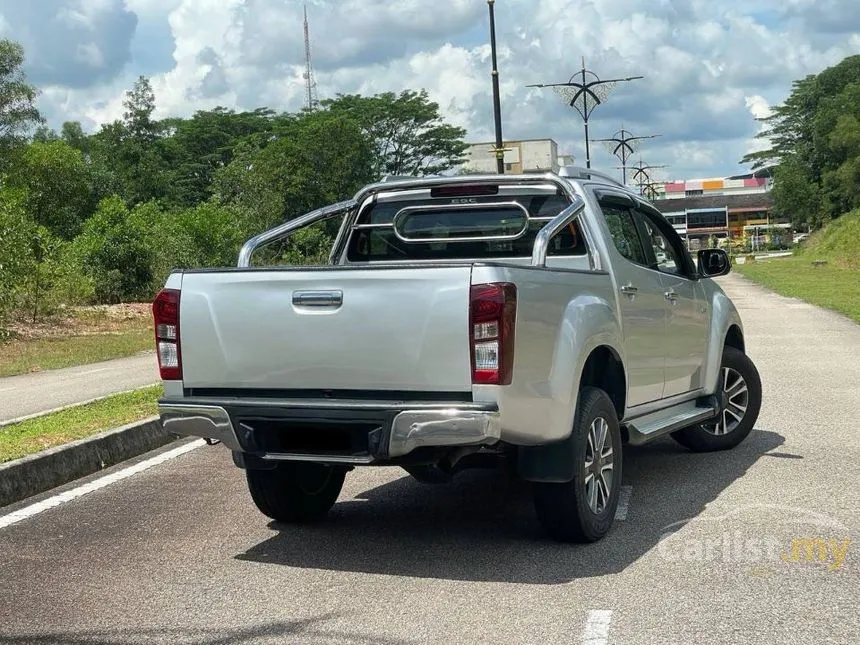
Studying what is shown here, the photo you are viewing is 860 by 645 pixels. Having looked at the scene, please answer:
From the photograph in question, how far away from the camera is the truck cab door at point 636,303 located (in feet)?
23.5

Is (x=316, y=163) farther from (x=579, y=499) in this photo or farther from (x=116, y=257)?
(x=579, y=499)

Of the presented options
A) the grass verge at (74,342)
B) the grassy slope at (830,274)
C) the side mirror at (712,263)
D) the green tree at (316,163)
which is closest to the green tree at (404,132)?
the green tree at (316,163)

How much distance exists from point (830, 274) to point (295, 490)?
43.2 m

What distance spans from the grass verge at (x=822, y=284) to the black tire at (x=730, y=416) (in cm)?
1454

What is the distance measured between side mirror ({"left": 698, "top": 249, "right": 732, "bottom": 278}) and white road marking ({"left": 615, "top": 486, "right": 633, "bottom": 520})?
188 centimetres

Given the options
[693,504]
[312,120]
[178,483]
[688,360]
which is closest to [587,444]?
[693,504]

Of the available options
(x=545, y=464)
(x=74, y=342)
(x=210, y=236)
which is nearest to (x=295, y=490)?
(x=545, y=464)

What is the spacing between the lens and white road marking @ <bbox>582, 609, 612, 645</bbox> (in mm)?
4691

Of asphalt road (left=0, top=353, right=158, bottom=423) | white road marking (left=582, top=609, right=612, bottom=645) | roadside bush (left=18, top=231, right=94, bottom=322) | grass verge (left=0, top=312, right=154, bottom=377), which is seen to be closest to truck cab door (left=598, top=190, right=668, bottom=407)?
white road marking (left=582, top=609, right=612, bottom=645)

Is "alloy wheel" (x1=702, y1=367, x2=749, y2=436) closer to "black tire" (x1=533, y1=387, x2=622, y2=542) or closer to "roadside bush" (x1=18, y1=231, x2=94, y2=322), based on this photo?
"black tire" (x1=533, y1=387, x2=622, y2=542)

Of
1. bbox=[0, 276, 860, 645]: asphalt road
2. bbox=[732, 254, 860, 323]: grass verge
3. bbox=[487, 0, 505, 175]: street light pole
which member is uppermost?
bbox=[487, 0, 505, 175]: street light pole

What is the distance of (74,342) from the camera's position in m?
25.4

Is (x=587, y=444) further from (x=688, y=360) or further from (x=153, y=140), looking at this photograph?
(x=153, y=140)

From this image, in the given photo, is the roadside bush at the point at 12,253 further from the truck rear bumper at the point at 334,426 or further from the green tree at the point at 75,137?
the green tree at the point at 75,137
